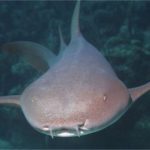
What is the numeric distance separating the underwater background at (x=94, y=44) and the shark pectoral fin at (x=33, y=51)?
2.20 m

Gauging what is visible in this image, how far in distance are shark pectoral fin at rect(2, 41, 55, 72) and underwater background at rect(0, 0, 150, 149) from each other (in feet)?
7.23

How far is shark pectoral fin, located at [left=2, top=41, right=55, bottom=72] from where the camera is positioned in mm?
4277

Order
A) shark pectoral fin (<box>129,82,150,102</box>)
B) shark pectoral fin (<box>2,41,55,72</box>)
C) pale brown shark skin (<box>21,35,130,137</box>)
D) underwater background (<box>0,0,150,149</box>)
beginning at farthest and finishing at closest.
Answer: underwater background (<box>0,0,150,149</box>) → shark pectoral fin (<box>2,41,55,72</box>) → shark pectoral fin (<box>129,82,150,102</box>) → pale brown shark skin (<box>21,35,130,137</box>)

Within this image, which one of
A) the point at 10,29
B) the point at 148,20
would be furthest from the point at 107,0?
the point at 10,29

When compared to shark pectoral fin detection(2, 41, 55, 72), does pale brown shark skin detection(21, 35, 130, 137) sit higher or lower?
higher

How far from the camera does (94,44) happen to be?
7480 millimetres

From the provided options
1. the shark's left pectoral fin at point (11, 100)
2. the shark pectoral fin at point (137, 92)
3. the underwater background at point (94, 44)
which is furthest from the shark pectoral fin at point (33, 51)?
the underwater background at point (94, 44)

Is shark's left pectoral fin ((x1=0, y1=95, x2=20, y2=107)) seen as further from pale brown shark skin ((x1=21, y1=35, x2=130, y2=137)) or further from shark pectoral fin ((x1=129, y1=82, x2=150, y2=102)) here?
shark pectoral fin ((x1=129, y1=82, x2=150, y2=102))

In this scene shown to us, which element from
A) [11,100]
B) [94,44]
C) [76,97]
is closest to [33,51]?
[11,100]

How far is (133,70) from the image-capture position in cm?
618

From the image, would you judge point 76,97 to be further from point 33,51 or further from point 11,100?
point 33,51

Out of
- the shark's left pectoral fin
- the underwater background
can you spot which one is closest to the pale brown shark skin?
the shark's left pectoral fin

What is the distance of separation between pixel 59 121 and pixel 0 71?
19.7 ft

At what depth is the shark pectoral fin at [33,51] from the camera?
14.0 feet
